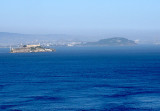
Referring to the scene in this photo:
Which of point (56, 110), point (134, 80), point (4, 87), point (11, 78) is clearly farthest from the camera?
point (11, 78)

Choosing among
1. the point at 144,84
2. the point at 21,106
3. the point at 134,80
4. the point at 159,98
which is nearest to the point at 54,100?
the point at 21,106

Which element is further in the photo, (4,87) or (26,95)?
(4,87)

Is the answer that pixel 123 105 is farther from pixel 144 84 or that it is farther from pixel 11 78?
pixel 11 78

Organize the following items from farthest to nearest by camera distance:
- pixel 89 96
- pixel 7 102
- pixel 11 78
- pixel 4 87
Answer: pixel 11 78 → pixel 4 87 → pixel 89 96 → pixel 7 102

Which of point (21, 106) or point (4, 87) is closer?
point (21, 106)

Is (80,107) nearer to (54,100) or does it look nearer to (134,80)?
(54,100)

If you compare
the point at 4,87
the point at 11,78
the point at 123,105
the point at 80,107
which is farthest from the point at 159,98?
the point at 11,78

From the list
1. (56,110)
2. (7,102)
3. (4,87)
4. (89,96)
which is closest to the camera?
(56,110)

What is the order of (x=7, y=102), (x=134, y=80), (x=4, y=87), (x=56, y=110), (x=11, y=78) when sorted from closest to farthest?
(x=56, y=110)
(x=7, y=102)
(x=4, y=87)
(x=134, y=80)
(x=11, y=78)
